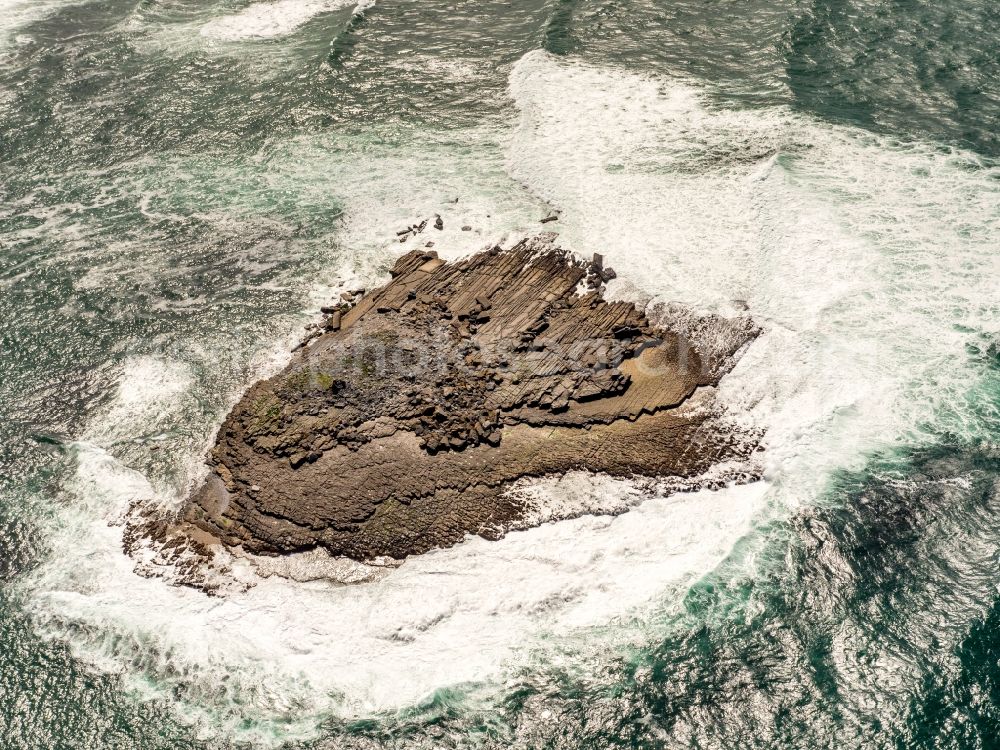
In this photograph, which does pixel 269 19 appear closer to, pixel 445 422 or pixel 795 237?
pixel 445 422

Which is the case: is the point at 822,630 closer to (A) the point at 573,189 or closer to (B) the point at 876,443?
(B) the point at 876,443

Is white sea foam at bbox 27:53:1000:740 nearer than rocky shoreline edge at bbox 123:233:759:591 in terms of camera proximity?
Yes

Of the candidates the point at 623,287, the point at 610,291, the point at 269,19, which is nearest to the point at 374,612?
the point at 610,291

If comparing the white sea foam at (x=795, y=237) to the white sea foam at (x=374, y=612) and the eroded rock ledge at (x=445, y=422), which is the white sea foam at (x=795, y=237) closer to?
the eroded rock ledge at (x=445, y=422)

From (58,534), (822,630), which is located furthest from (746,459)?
(58,534)

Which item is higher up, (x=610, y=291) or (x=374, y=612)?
(x=610, y=291)

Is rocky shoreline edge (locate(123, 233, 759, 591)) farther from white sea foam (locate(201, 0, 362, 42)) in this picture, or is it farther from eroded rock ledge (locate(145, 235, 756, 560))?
white sea foam (locate(201, 0, 362, 42))

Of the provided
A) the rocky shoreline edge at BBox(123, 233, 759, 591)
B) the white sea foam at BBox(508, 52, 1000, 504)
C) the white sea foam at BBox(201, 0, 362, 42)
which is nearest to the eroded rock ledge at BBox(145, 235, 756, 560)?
the rocky shoreline edge at BBox(123, 233, 759, 591)

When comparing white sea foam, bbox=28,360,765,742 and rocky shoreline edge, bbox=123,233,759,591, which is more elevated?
rocky shoreline edge, bbox=123,233,759,591
